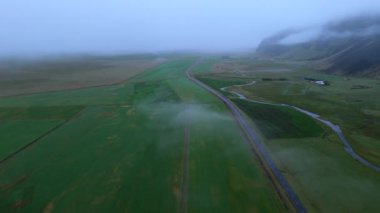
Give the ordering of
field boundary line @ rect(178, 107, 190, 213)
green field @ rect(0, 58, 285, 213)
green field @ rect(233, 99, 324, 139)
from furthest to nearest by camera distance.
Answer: green field @ rect(233, 99, 324, 139) → green field @ rect(0, 58, 285, 213) → field boundary line @ rect(178, 107, 190, 213)

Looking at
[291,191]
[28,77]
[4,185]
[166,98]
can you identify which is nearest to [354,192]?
[291,191]

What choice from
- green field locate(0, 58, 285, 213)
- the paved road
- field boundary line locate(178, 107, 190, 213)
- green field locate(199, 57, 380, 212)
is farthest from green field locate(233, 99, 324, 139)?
field boundary line locate(178, 107, 190, 213)

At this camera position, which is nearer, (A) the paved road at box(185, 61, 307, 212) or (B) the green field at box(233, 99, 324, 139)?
(A) the paved road at box(185, 61, 307, 212)

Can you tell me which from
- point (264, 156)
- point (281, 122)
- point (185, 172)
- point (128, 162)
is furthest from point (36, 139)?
point (281, 122)

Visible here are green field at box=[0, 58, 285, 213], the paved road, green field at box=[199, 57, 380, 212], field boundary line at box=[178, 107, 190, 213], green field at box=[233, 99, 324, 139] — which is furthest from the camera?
green field at box=[233, 99, 324, 139]

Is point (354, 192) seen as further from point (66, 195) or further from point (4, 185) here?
point (4, 185)

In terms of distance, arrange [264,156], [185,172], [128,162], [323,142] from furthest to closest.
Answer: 1. [323,142]
2. [264,156]
3. [128,162]
4. [185,172]

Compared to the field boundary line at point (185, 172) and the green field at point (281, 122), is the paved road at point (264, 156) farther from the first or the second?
the field boundary line at point (185, 172)

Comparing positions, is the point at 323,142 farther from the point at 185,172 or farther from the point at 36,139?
the point at 36,139

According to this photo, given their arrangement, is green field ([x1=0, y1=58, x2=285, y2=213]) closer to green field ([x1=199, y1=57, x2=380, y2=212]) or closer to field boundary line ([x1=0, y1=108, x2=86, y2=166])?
field boundary line ([x1=0, y1=108, x2=86, y2=166])
